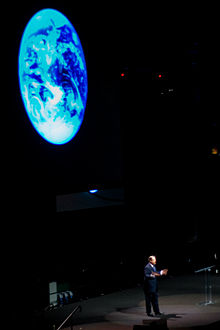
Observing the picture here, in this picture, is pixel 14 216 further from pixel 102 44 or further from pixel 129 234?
pixel 129 234

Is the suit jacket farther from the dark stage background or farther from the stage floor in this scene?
the dark stage background

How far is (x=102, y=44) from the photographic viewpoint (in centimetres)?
1548

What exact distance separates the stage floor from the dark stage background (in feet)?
3.76

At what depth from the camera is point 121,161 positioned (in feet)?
52.0

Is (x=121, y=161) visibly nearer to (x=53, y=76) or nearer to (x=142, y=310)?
(x=53, y=76)

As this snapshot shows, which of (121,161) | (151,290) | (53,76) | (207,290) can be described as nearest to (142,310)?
(151,290)

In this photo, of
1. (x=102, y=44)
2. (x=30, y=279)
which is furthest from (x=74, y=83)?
(x=30, y=279)

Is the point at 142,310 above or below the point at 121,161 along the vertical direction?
below

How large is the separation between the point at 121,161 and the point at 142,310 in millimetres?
3811

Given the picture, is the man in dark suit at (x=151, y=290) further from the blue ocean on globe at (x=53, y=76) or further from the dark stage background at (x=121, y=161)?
the blue ocean on globe at (x=53, y=76)

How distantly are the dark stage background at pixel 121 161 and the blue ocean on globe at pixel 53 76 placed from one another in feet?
0.88

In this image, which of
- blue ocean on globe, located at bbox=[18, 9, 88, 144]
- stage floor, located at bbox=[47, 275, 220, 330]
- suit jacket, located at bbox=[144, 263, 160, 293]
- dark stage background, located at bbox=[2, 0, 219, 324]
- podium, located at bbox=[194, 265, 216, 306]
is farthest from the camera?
podium, located at bbox=[194, 265, 216, 306]

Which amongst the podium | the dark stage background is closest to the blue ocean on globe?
the dark stage background

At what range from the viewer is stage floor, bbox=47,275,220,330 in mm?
12984
